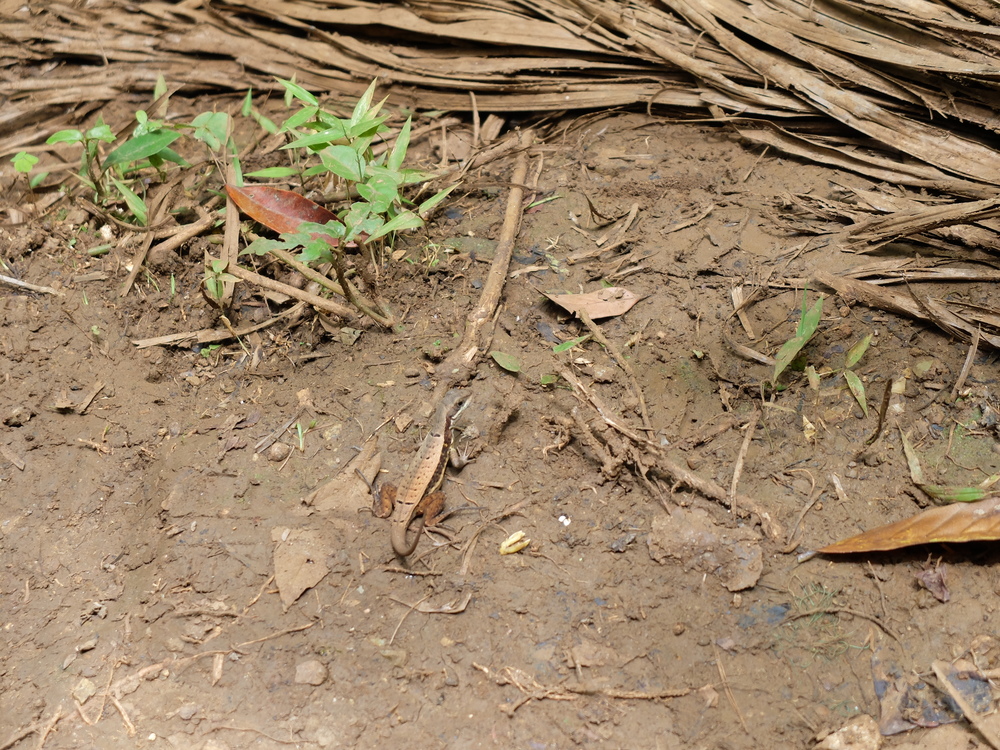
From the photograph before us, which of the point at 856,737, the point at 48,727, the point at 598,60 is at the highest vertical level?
the point at 598,60

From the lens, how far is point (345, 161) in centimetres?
312

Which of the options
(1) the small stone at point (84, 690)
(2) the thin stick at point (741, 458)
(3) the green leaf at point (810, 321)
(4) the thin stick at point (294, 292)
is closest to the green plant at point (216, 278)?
(4) the thin stick at point (294, 292)

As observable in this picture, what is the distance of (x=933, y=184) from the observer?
339 centimetres

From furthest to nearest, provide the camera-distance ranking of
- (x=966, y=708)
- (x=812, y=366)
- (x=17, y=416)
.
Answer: (x=17, y=416), (x=812, y=366), (x=966, y=708)

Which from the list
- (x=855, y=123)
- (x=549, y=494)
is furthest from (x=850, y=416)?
(x=855, y=123)

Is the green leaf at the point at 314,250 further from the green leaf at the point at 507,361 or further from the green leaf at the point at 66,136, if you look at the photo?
the green leaf at the point at 66,136

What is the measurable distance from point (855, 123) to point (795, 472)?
1.89m

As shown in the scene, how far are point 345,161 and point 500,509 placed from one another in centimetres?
162

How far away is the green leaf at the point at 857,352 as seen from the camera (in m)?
3.01

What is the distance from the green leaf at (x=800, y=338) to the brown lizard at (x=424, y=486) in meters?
1.32

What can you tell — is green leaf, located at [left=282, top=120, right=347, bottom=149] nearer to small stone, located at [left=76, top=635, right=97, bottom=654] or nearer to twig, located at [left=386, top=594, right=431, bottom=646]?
twig, located at [left=386, top=594, right=431, bottom=646]

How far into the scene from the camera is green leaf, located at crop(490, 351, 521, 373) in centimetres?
322

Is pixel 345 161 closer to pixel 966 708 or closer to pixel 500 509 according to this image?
pixel 500 509

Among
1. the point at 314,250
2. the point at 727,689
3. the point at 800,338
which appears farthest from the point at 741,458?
the point at 314,250
